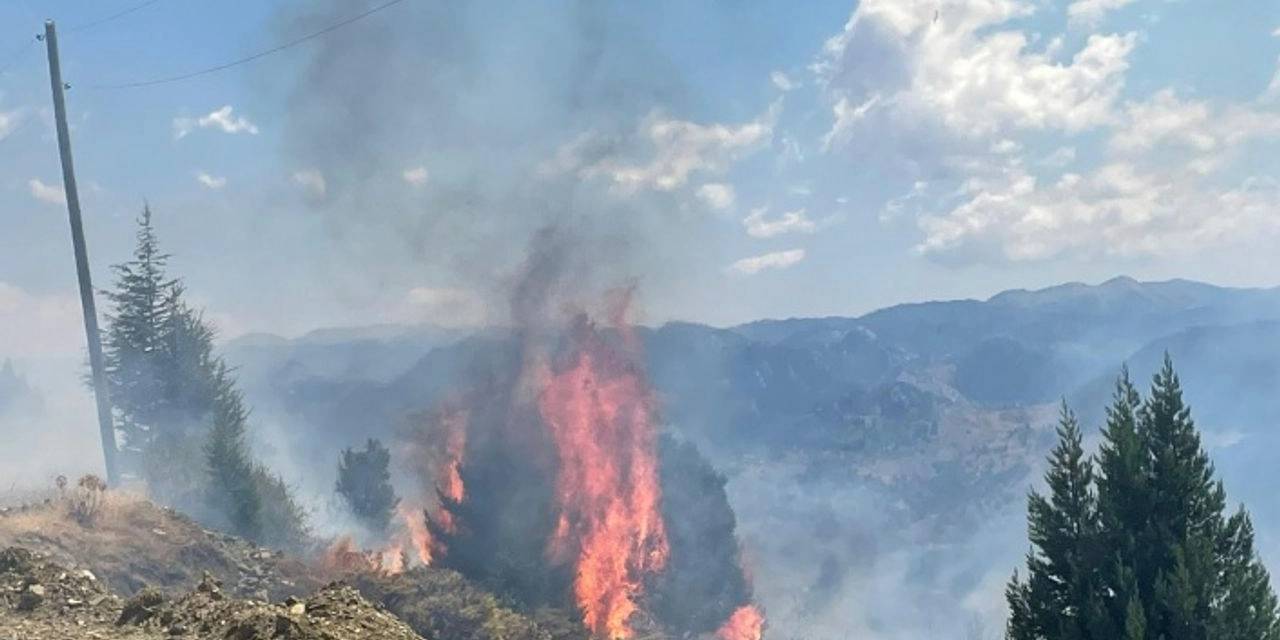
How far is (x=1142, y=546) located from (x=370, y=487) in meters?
38.6

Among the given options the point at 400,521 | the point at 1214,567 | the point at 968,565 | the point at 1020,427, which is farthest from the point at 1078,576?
the point at 1020,427

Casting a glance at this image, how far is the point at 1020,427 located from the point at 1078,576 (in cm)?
16580

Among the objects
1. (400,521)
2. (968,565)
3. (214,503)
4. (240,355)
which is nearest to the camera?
(214,503)

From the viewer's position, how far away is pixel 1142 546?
18.1 metres

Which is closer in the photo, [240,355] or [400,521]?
[400,521]

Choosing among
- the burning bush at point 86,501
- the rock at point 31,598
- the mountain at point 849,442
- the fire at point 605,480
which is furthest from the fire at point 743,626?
the rock at point 31,598

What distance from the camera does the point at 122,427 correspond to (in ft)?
147

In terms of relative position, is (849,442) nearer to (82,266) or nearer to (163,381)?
(163,381)

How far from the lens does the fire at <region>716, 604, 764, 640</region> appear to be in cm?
4986

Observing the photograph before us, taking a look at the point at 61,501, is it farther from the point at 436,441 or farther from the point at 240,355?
the point at 240,355

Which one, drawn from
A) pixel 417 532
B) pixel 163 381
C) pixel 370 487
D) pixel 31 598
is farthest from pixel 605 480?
pixel 31 598

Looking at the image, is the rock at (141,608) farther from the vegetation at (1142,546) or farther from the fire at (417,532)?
the fire at (417,532)

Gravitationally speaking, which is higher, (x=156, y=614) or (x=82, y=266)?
(x=82, y=266)

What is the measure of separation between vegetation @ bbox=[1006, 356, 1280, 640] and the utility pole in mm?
30504
